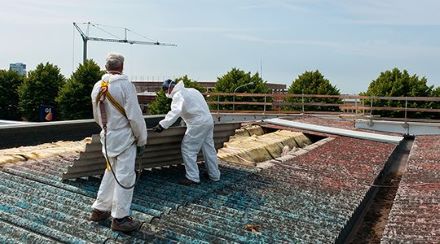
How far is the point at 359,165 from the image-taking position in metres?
7.94

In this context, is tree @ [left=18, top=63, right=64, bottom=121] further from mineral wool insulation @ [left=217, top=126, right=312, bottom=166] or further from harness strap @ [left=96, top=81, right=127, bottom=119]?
harness strap @ [left=96, top=81, right=127, bottom=119]

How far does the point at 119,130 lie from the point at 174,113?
1455 millimetres

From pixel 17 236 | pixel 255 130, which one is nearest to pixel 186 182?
pixel 17 236

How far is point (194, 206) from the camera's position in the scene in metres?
4.80

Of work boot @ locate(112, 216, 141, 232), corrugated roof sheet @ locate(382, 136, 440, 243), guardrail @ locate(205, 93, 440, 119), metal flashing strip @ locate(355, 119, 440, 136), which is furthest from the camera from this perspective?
guardrail @ locate(205, 93, 440, 119)

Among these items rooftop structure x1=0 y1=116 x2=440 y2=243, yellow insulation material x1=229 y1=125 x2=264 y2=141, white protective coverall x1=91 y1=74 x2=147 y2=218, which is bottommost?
rooftop structure x1=0 y1=116 x2=440 y2=243

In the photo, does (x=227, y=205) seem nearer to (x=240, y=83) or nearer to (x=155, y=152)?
(x=155, y=152)

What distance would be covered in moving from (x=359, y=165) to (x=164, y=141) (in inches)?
148

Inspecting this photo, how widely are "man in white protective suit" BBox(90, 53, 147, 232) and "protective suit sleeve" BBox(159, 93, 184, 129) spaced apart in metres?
1.16

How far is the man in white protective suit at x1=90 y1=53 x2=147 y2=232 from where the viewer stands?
399 cm

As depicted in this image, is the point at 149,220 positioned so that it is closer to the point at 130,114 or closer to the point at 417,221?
the point at 130,114

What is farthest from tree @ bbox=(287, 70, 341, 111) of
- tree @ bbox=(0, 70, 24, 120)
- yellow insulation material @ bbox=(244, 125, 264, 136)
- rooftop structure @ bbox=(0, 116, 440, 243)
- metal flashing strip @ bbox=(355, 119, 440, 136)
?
rooftop structure @ bbox=(0, 116, 440, 243)

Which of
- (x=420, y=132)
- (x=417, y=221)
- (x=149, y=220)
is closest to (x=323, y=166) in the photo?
(x=417, y=221)

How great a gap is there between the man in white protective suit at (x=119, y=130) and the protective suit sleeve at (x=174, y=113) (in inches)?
45.8
